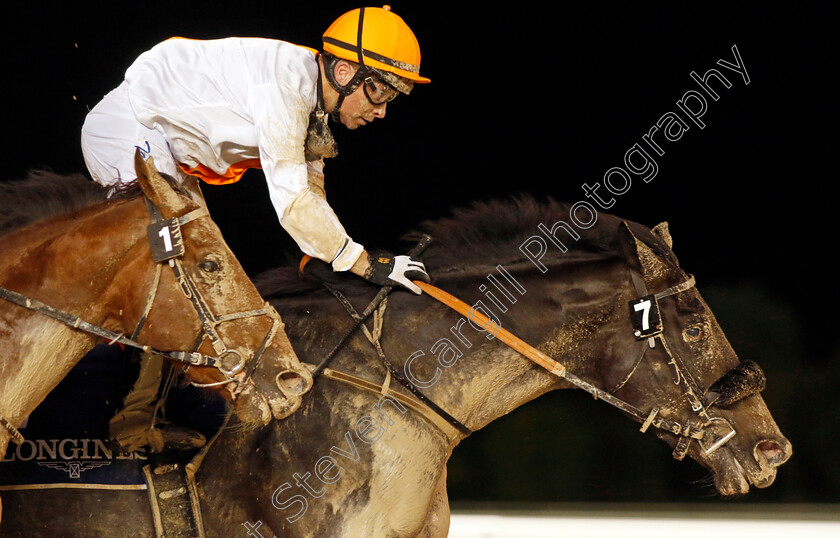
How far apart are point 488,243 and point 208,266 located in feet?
3.51

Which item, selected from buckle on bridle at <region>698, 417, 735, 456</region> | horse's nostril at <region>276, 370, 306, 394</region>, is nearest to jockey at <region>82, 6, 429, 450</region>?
horse's nostril at <region>276, 370, 306, 394</region>

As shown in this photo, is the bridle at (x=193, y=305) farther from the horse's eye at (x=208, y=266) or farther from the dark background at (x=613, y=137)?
the dark background at (x=613, y=137)

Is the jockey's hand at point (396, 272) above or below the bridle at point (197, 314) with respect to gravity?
above

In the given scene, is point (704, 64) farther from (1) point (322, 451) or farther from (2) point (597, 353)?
(1) point (322, 451)

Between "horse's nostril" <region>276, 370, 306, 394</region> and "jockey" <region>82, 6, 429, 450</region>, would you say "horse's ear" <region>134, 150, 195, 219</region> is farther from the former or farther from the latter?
"horse's nostril" <region>276, 370, 306, 394</region>

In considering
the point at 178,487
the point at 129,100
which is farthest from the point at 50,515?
the point at 129,100

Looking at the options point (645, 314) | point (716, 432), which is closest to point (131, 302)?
point (645, 314)

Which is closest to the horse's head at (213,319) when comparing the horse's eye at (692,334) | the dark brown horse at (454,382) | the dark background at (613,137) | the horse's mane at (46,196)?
the horse's mane at (46,196)

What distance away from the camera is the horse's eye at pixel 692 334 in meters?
2.55

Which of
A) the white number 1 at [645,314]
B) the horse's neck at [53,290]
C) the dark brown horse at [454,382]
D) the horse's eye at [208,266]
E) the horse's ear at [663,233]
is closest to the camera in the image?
the horse's neck at [53,290]

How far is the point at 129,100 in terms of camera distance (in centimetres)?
281

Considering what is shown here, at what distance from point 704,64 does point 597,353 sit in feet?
9.09

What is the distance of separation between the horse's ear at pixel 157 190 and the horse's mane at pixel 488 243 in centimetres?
69

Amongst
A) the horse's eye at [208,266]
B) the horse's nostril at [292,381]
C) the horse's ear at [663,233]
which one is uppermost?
the horse's ear at [663,233]
